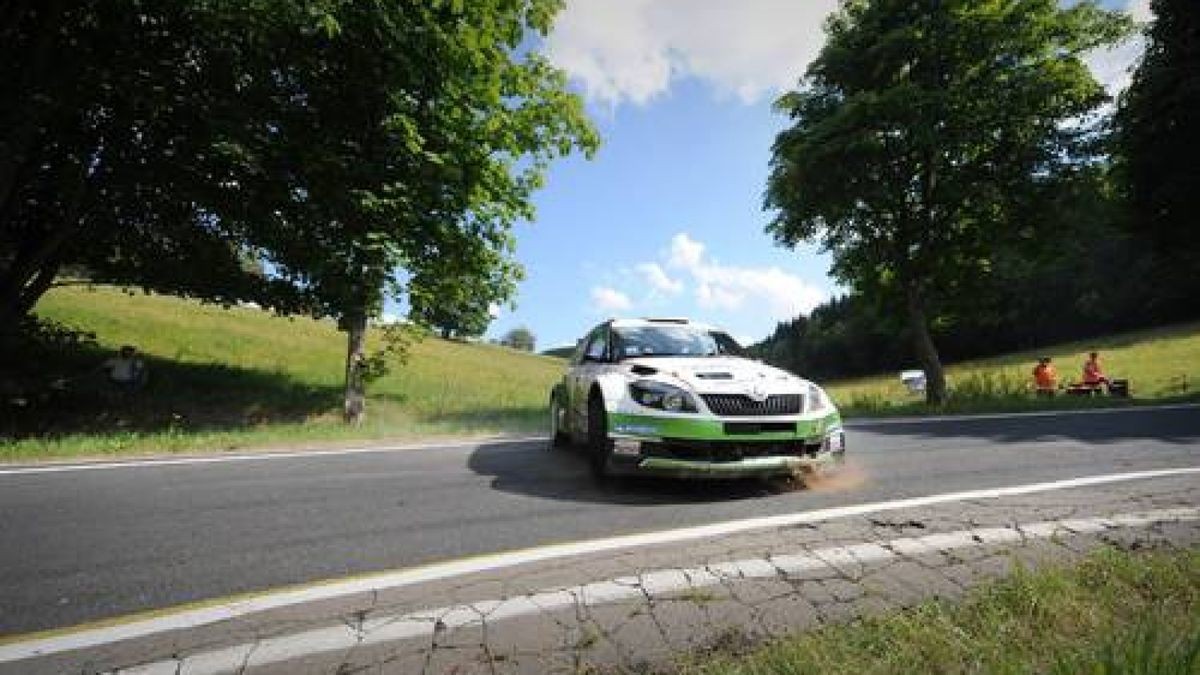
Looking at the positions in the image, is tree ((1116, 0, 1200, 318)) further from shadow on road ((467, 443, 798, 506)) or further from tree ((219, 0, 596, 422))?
shadow on road ((467, 443, 798, 506))

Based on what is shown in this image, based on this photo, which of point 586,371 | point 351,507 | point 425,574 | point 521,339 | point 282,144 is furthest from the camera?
point 521,339

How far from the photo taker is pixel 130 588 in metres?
3.54

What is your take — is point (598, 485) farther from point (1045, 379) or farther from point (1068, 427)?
point (1045, 379)

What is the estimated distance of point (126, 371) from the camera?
14602mm

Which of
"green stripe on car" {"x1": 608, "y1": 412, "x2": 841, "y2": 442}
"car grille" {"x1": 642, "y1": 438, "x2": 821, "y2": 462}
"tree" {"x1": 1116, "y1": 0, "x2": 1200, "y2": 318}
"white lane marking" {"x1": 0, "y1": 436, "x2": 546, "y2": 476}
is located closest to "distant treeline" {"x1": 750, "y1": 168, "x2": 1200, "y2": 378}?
"tree" {"x1": 1116, "y1": 0, "x2": 1200, "y2": 318}

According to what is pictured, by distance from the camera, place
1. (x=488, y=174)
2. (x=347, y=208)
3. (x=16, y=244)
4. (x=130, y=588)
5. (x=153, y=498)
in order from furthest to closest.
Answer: (x=16, y=244), (x=488, y=174), (x=347, y=208), (x=153, y=498), (x=130, y=588)

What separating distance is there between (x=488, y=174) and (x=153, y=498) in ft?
30.3

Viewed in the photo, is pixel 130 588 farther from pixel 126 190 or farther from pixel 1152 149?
pixel 1152 149

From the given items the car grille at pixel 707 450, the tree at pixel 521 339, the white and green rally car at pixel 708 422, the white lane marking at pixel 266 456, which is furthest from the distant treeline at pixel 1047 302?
the tree at pixel 521 339

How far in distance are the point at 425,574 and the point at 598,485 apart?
242 centimetres

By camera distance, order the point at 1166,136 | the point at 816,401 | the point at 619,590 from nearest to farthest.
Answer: the point at 619,590
the point at 816,401
the point at 1166,136

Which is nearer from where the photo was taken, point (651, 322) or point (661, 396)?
point (661, 396)

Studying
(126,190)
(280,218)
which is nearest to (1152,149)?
(280,218)

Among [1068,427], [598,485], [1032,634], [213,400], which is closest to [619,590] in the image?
[1032,634]
